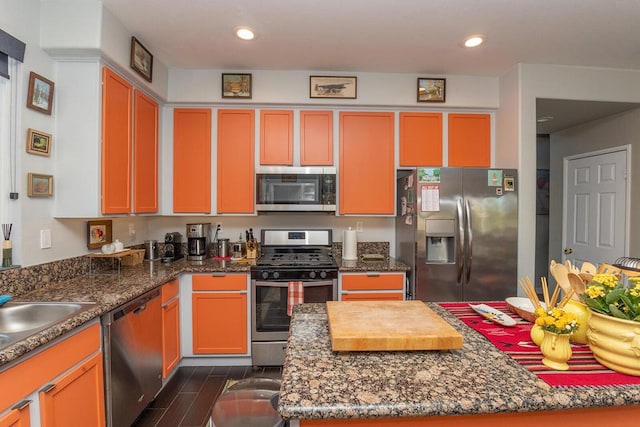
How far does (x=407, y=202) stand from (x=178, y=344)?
2.39 m

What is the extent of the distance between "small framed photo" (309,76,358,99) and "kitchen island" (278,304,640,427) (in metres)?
2.58

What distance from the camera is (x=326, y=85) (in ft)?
10.1

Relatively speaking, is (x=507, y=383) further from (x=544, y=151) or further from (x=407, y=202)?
(x=544, y=151)

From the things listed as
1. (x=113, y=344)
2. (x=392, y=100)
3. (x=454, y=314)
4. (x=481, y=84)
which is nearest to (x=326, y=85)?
(x=392, y=100)

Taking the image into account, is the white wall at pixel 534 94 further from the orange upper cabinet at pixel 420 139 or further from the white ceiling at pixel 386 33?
the orange upper cabinet at pixel 420 139

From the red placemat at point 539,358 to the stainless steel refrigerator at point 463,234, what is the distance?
4.18ft

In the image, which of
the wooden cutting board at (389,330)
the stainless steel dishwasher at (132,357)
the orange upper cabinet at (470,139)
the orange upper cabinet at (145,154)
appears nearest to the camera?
the wooden cutting board at (389,330)

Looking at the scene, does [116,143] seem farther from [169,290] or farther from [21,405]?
[21,405]

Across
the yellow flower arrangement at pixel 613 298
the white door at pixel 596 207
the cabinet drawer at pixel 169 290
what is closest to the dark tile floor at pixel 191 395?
the cabinet drawer at pixel 169 290

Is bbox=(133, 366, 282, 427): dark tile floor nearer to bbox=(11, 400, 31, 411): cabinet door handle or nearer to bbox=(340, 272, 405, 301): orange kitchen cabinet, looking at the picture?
bbox=(340, 272, 405, 301): orange kitchen cabinet

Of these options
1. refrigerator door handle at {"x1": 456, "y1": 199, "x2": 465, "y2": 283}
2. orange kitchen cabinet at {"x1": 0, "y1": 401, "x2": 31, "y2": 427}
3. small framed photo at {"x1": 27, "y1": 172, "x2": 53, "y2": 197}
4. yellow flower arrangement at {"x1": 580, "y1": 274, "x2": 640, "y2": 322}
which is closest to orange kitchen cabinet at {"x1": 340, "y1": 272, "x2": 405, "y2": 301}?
refrigerator door handle at {"x1": 456, "y1": 199, "x2": 465, "y2": 283}

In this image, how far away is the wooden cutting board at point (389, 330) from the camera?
3.47 feet

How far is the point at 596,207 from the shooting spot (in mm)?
3535

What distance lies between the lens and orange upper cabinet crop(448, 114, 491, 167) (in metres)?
3.24
